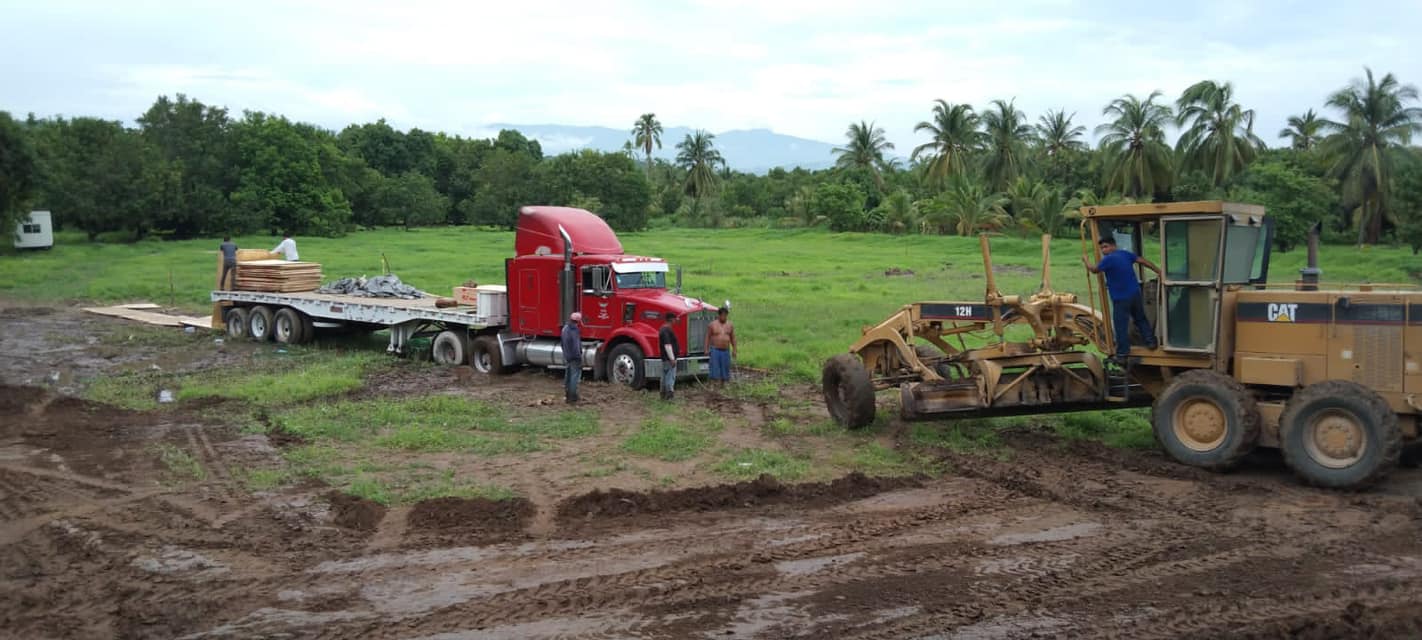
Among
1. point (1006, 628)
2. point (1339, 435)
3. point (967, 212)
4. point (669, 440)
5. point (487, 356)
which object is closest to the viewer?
point (1006, 628)

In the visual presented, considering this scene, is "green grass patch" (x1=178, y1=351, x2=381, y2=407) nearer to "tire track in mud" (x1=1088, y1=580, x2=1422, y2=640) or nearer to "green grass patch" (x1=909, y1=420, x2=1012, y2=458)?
"green grass patch" (x1=909, y1=420, x2=1012, y2=458)

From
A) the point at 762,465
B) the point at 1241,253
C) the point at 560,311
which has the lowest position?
the point at 762,465

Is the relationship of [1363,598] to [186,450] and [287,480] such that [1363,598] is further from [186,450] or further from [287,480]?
[186,450]

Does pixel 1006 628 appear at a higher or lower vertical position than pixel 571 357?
lower

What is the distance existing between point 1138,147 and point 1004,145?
13.2m

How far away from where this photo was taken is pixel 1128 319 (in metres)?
12.0

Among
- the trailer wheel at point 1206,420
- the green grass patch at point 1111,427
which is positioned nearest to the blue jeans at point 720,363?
the green grass patch at point 1111,427

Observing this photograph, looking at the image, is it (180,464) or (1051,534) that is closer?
(1051,534)

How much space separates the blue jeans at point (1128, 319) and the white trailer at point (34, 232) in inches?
2008

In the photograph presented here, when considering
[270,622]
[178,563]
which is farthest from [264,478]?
[270,622]

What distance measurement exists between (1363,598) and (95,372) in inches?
772

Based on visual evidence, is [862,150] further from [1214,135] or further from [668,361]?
[668,361]

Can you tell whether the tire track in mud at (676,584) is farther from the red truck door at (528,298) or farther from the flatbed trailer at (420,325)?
the red truck door at (528,298)

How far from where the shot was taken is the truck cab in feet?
57.7
